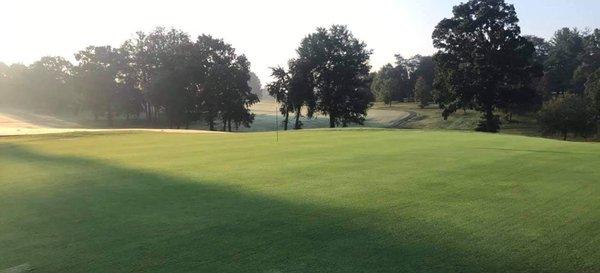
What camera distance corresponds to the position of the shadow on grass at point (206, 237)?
5.79m

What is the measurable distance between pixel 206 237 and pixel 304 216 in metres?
1.79

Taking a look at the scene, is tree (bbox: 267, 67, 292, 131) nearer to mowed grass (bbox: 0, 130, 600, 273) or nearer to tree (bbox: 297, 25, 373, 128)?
tree (bbox: 297, 25, 373, 128)

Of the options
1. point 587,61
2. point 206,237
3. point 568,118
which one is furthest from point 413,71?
point 206,237

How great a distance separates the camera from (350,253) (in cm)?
616

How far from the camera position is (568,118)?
5559 cm

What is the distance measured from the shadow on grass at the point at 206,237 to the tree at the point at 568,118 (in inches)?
2220

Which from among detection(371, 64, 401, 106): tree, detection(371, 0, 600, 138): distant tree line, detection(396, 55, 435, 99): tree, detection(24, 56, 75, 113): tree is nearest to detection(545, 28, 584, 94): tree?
detection(396, 55, 435, 99): tree

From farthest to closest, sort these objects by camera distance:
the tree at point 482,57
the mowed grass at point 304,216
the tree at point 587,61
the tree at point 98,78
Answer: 1. the tree at point 587,61
2. the tree at point 98,78
3. the tree at point 482,57
4. the mowed grass at point 304,216

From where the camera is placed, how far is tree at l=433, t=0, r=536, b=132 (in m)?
58.5

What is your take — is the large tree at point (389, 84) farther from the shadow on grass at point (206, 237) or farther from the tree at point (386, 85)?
the shadow on grass at point (206, 237)

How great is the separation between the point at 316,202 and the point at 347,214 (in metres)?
0.98

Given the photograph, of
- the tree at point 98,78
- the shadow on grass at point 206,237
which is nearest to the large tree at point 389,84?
the tree at point 98,78

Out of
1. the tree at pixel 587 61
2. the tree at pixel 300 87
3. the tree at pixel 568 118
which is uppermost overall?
the tree at pixel 587 61

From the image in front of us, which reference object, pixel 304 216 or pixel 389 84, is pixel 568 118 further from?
pixel 389 84
